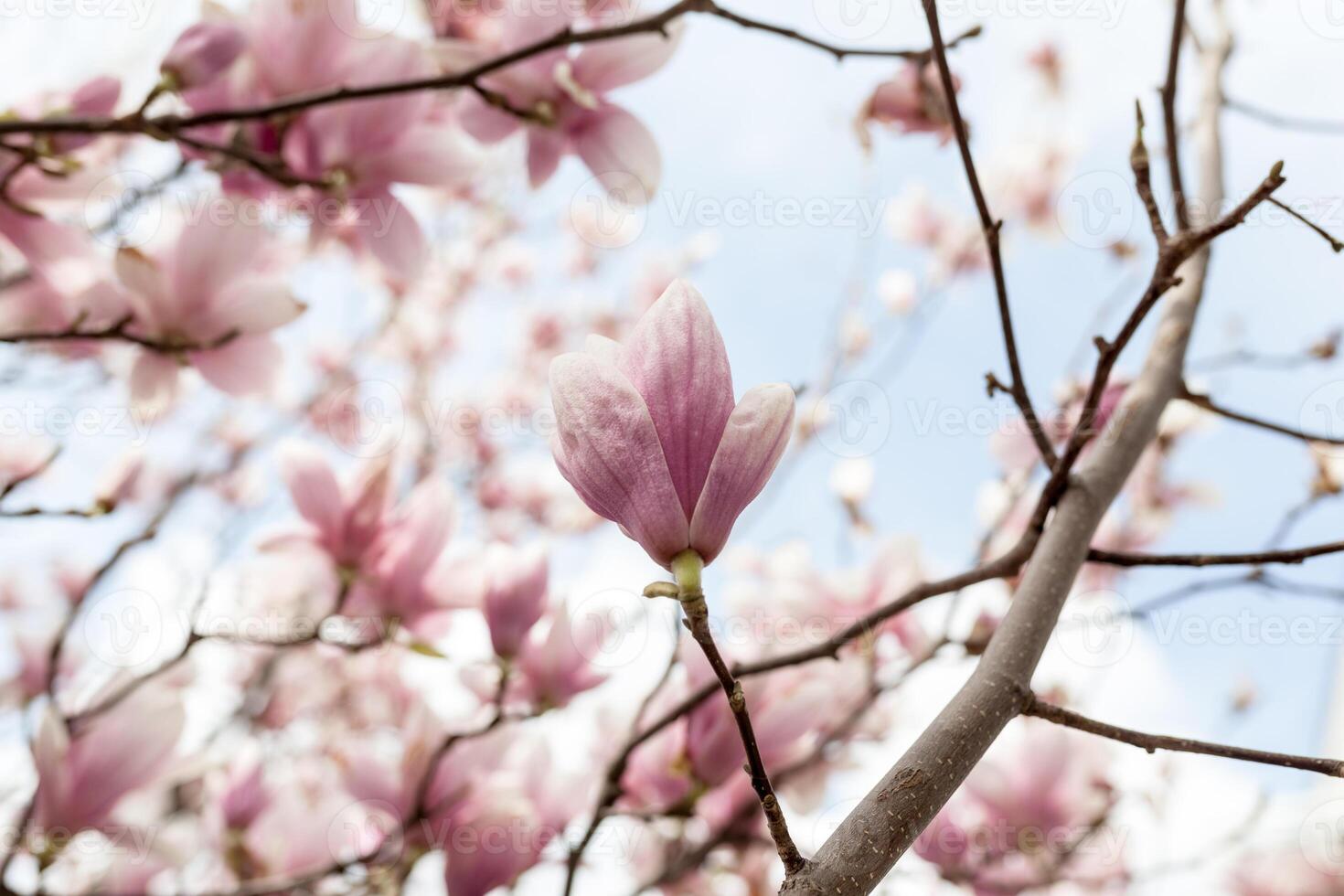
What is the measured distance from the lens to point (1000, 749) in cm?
149

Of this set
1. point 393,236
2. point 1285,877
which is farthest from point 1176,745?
point 1285,877

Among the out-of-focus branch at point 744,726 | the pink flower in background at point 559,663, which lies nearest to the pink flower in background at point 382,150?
the pink flower in background at point 559,663

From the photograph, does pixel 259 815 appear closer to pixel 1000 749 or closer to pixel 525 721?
pixel 525 721

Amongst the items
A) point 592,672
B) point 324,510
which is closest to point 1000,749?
point 592,672

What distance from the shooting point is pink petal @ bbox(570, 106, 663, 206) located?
1.16 metres

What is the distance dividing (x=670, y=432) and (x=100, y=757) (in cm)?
85

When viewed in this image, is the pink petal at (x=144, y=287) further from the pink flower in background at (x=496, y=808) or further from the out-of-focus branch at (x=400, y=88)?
the pink flower in background at (x=496, y=808)

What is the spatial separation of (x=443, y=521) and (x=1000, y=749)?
0.99m

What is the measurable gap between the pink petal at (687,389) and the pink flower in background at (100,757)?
2.66 feet

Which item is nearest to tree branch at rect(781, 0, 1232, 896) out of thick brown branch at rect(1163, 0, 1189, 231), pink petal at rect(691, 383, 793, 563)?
thick brown branch at rect(1163, 0, 1189, 231)

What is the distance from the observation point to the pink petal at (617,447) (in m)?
0.48

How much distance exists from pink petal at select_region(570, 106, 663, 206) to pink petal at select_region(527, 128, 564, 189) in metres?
0.03

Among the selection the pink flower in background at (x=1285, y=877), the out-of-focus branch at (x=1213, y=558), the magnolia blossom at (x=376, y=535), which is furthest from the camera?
the pink flower in background at (x=1285, y=877)

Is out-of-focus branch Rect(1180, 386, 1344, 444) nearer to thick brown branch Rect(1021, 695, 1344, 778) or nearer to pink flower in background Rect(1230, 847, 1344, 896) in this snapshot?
thick brown branch Rect(1021, 695, 1344, 778)
